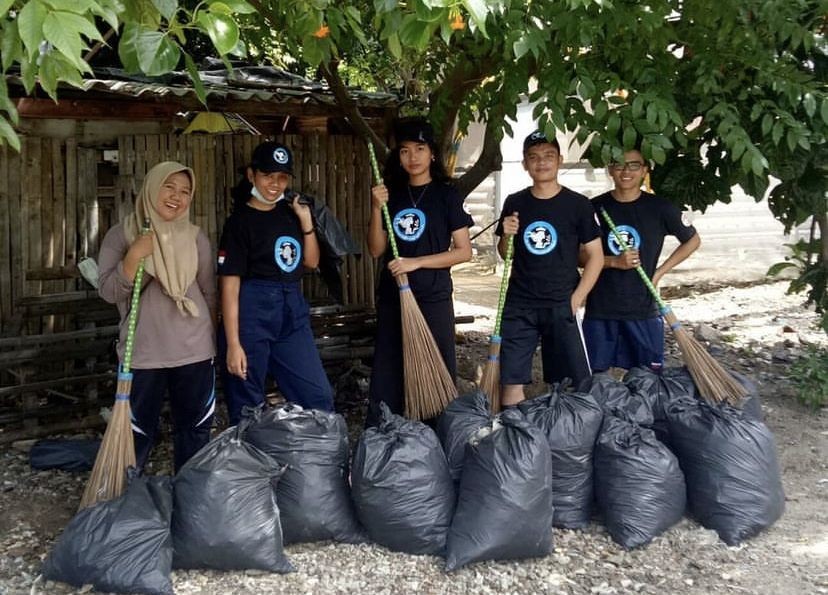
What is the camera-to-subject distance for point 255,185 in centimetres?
378

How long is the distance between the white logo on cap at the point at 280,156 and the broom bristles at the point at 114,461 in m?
1.15

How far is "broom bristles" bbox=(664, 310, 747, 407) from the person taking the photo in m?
3.89

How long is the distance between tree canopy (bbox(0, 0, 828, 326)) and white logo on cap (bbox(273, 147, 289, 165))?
0.44 metres

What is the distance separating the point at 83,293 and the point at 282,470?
236 centimetres

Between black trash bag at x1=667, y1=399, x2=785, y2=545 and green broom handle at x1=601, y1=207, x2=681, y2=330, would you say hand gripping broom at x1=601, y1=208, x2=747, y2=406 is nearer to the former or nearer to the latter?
green broom handle at x1=601, y1=207, x2=681, y2=330

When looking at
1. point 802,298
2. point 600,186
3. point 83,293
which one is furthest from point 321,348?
point 600,186

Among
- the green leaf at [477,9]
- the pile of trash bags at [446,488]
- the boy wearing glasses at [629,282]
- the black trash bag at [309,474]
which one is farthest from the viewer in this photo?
the boy wearing glasses at [629,282]

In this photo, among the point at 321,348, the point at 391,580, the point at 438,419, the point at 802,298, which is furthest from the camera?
the point at 802,298

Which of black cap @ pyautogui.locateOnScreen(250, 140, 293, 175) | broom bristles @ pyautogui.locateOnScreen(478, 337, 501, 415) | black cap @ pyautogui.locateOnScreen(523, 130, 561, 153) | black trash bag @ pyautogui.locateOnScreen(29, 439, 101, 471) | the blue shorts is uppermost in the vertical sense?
black cap @ pyautogui.locateOnScreen(523, 130, 561, 153)

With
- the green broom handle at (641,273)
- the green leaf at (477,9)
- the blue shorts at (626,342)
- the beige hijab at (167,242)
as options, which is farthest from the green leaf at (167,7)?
the blue shorts at (626,342)

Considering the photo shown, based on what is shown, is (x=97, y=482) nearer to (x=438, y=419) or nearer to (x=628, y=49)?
(x=438, y=419)

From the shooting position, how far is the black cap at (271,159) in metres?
3.67

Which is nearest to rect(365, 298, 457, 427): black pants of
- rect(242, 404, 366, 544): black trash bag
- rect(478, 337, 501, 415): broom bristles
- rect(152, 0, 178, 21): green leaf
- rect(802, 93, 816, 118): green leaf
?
rect(478, 337, 501, 415): broom bristles

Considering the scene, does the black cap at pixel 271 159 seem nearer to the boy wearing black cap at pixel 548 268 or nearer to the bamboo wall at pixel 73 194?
the boy wearing black cap at pixel 548 268
